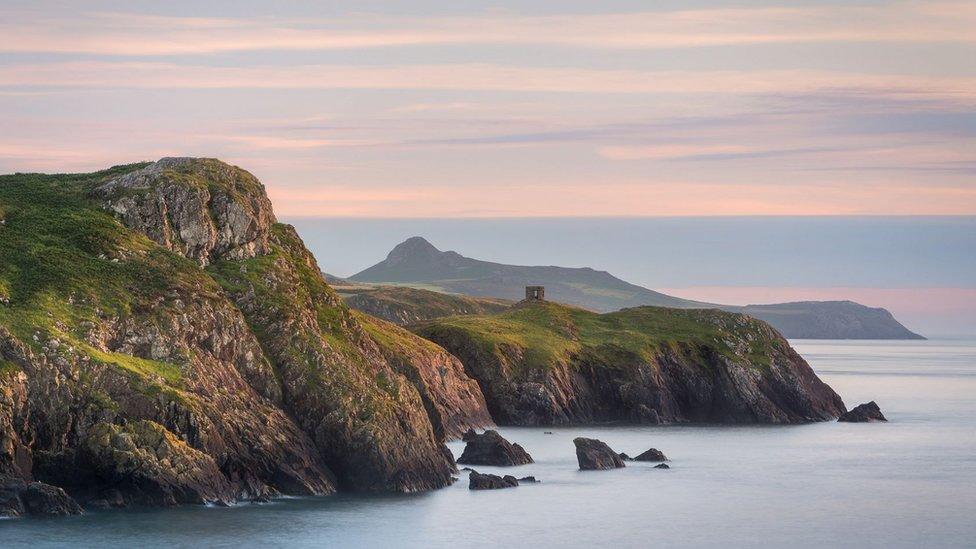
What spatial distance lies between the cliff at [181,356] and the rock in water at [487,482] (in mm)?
2105

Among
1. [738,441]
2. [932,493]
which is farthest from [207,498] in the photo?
[738,441]

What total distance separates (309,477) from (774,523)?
3407cm

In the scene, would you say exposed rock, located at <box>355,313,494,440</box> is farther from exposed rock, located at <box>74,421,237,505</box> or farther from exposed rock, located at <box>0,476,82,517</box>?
exposed rock, located at <box>0,476,82,517</box>

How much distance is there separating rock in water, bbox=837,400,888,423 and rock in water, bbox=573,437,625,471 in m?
71.0

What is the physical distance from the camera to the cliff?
91375 millimetres

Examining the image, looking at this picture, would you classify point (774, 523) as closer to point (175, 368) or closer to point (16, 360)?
point (175, 368)

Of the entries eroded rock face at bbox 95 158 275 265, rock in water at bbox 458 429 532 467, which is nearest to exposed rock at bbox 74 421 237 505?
Result: eroded rock face at bbox 95 158 275 265

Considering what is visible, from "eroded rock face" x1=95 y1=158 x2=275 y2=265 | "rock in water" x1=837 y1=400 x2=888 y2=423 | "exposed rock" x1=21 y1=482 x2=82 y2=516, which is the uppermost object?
"eroded rock face" x1=95 y1=158 x2=275 y2=265

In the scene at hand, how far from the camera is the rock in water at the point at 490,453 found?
128 m

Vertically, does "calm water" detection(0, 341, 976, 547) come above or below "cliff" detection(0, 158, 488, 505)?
below

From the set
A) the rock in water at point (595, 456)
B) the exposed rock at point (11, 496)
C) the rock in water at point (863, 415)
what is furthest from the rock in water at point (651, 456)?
the exposed rock at point (11, 496)

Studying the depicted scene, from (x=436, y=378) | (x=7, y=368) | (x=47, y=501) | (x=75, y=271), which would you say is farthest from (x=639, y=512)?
(x=436, y=378)

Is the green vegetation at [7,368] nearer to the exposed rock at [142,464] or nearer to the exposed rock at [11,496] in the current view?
the exposed rock at [142,464]

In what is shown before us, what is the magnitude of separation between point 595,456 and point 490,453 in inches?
378
